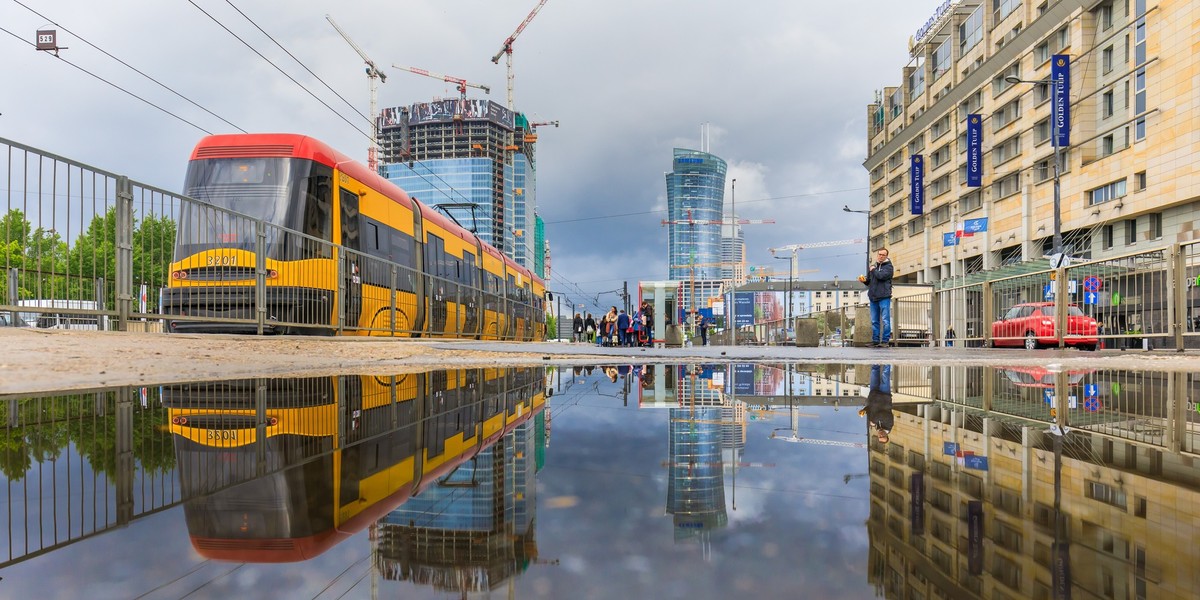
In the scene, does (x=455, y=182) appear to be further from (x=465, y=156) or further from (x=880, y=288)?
(x=880, y=288)

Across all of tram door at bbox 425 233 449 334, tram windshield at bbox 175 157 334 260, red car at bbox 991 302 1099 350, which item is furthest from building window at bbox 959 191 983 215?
tram windshield at bbox 175 157 334 260

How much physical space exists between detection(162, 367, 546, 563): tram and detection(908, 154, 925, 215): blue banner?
59.5 m

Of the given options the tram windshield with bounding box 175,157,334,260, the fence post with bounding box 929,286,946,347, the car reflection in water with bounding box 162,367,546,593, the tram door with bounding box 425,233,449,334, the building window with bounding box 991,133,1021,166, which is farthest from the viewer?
the building window with bounding box 991,133,1021,166

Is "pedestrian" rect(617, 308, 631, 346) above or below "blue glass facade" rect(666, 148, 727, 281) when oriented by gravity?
below

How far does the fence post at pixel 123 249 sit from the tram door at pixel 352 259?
4.34 meters


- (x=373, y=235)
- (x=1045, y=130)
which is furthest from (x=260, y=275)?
(x=1045, y=130)

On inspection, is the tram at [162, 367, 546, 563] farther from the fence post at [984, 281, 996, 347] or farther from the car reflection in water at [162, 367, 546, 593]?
the fence post at [984, 281, 996, 347]

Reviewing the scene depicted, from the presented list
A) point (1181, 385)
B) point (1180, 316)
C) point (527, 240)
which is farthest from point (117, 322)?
point (527, 240)

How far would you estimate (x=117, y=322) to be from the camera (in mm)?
6973

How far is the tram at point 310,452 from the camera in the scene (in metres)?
1.23

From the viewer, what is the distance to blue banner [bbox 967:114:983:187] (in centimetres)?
4566

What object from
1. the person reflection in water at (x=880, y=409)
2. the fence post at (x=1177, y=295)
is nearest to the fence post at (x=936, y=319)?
the fence post at (x=1177, y=295)

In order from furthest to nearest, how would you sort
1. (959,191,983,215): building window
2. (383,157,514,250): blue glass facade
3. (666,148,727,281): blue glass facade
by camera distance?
(666,148,727,281): blue glass facade → (383,157,514,250): blue glass facade → (959,191,983,215): building window

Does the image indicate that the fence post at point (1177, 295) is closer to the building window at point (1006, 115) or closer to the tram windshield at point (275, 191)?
the tram windshield at point (275, 191)
